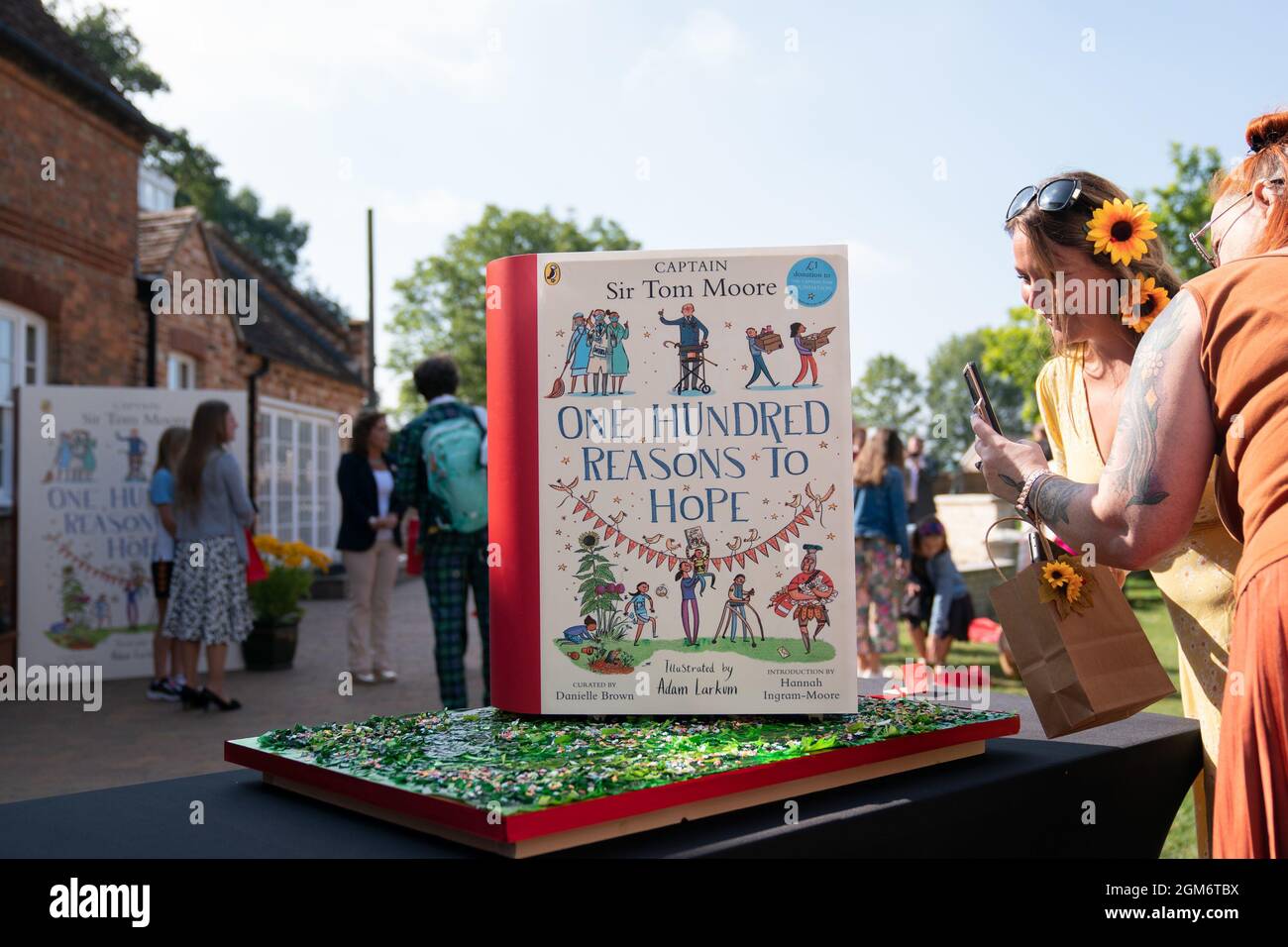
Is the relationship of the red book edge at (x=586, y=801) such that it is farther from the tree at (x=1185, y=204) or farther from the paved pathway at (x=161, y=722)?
the tree at (x=1185, y=204)

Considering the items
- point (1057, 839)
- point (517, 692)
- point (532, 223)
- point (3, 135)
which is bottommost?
point (1057, 839)

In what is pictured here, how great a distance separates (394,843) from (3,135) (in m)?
11.1

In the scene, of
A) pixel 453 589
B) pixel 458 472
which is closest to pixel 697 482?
pixel 458 472

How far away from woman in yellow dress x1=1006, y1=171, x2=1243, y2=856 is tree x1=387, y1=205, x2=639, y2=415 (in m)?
45.4

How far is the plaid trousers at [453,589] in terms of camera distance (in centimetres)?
516

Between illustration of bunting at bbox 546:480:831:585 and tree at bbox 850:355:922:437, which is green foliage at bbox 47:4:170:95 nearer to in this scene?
illustration of bunting at bbox 546:480:831:585

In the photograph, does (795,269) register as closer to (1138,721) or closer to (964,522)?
(1138,721)

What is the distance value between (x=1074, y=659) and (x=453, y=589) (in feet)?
12.5

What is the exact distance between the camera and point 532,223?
155ft

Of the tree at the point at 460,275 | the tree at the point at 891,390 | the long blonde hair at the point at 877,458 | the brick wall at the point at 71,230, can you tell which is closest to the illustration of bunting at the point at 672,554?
the long blonde hair at the point at 877,458

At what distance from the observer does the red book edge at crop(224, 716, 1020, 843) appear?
4.27ft

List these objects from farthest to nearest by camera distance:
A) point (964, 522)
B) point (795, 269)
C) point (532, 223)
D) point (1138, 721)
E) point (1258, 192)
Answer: point (532, 223)
point (964, 522)
point (1138, 721)
point (795, 269)
point (1258, 192)

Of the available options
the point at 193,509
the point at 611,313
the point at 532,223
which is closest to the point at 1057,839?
the point at 611,313

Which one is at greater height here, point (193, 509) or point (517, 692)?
point (193, 509)
